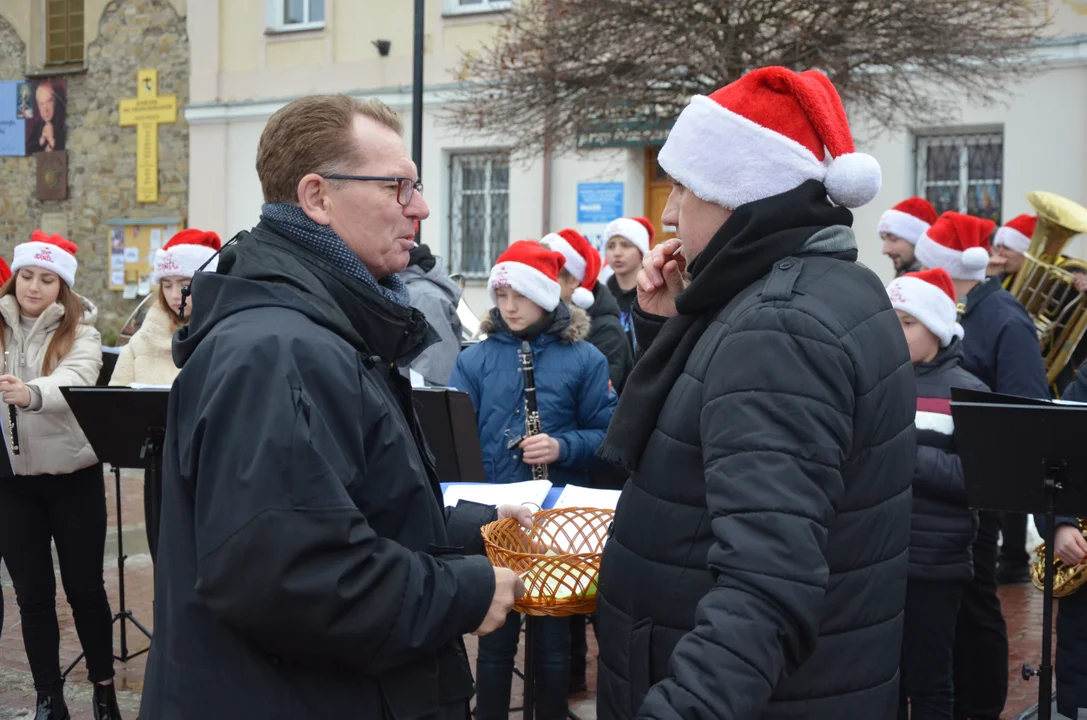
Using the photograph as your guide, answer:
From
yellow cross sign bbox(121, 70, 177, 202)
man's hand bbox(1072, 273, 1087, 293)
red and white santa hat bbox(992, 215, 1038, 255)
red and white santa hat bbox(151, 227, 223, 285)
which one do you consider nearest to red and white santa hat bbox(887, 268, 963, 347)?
red and white santa hat bbox(151, 227, 223, 285)

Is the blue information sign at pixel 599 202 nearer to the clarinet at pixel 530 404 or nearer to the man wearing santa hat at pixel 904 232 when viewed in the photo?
the man wearing santa hat at pixel 904 232

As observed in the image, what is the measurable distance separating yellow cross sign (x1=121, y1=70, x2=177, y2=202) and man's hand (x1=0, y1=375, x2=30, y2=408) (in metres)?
16.5

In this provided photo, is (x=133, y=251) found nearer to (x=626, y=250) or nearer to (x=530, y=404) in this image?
(x=626, y=250)

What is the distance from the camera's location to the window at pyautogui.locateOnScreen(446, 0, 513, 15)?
1693 cm

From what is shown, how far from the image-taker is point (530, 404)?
16.2 ft

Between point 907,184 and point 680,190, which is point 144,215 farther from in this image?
point 680,190

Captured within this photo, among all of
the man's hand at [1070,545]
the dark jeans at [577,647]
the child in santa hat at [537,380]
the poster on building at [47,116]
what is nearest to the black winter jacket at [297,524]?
Result: the man's hand at [1070,545]

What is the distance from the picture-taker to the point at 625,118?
39.8ft

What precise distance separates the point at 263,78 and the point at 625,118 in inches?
360

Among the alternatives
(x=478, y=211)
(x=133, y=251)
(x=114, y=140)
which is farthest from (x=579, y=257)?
(x=114, y=140)

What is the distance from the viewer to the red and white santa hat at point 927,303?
14.4ft

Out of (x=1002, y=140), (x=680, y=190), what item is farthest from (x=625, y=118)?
(x=680, y=190)

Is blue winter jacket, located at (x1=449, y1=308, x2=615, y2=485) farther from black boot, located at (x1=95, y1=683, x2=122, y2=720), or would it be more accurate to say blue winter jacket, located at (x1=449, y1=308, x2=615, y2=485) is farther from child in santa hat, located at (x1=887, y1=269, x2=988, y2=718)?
black boot, located at (x1=95, y1=683, x2=122, y2=720)

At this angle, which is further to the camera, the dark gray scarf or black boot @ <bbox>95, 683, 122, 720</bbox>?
black boot @ <bbox>95, 683, 122, 720</bbox>
